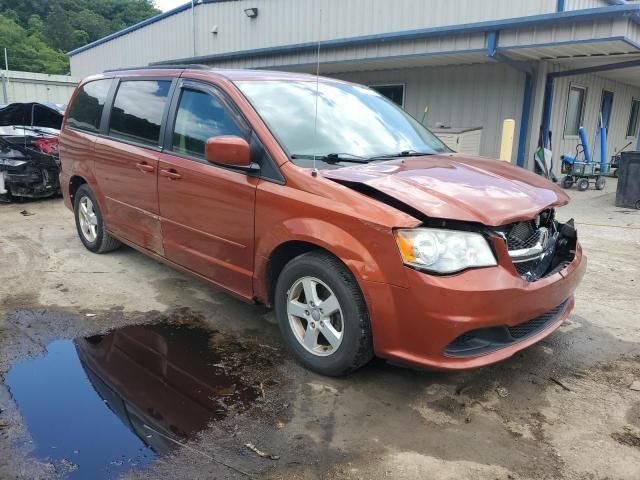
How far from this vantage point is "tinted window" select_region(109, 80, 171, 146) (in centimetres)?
436

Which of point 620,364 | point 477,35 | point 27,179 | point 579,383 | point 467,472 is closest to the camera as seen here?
point 467,472

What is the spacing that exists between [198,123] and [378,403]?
2.40 m

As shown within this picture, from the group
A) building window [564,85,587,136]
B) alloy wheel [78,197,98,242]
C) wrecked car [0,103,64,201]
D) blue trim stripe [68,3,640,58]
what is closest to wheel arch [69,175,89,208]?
alloy wheel [78,197,98,242]

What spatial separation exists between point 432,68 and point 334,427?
10948 mm

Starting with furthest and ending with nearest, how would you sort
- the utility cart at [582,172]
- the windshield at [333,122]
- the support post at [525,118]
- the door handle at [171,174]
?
the utility cart at [582,172] < the support post at [525,118] < the door handle at [171,174] < the windshield at [333,122]

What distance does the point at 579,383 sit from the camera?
3307 millimetres

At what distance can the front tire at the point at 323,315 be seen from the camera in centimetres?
296

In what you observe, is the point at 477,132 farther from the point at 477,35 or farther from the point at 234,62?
the point at 234,62

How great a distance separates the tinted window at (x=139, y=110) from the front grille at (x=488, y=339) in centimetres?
288

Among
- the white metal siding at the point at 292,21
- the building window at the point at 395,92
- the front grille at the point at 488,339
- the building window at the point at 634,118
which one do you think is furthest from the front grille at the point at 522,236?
the building window at the point at 634,118

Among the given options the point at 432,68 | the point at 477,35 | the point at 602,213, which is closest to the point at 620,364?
the point at 602,213

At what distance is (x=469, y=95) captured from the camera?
38.6 feet

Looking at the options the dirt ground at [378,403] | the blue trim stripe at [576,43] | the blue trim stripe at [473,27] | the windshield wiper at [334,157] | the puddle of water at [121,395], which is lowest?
the puddle of water at [121,395]

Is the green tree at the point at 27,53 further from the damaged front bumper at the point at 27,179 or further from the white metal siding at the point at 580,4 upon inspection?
the white metal siding at the point at 580,4
